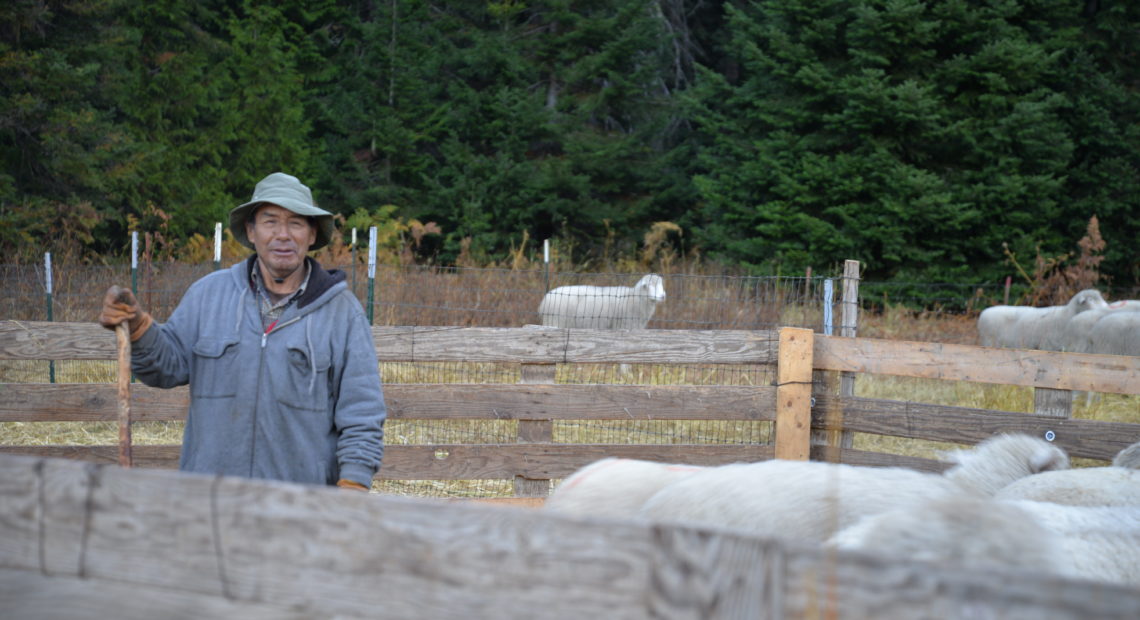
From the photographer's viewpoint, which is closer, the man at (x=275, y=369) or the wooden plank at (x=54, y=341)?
the man at (x=275, y=369)

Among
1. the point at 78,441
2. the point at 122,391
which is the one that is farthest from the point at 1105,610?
the point at 78,441

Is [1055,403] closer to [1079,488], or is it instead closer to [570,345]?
[1079,488]

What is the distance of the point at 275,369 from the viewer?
3.09m

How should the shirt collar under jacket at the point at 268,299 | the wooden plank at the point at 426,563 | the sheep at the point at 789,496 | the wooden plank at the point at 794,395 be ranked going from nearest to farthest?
the wooden plank at the point at 426,563, the sheep at the point at 789,496, the shirt collar under jacket at the point at 268,299, the wooden plank at the point at 794,395

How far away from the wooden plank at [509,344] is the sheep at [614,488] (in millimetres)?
3105

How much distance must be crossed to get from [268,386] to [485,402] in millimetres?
2586

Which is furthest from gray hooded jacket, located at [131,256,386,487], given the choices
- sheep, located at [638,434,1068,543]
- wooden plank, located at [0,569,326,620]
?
wooden plank, located at [0,569,326,620]

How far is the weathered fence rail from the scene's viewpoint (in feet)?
Result: 17.5

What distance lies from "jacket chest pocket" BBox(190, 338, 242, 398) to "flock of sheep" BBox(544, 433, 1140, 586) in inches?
45.7

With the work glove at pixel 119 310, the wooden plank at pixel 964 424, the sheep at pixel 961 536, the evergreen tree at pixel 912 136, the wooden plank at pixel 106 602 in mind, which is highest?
the evergreen tree at pixel 912 136

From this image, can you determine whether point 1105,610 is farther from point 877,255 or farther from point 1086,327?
point 877,255

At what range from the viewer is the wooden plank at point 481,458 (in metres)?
5.36

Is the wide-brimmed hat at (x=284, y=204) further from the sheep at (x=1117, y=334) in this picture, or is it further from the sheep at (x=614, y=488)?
the sheep at (x=1117, y=334)

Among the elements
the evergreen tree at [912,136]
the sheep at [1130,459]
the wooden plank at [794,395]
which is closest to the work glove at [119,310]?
the sheep at [1130,459]
